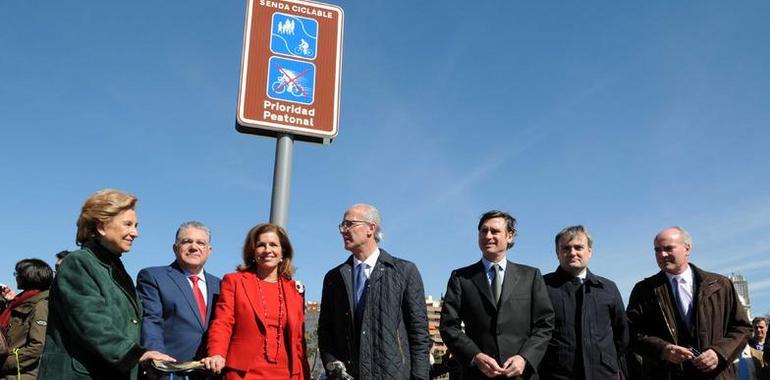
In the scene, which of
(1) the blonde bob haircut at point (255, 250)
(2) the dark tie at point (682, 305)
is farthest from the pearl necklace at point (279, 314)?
(2) the dark tie at point (682, 305)

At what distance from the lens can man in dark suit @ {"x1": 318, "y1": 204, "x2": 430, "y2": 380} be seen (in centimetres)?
409

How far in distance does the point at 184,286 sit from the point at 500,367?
2293 mm

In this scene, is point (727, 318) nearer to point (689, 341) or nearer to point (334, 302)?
point (689, 341)

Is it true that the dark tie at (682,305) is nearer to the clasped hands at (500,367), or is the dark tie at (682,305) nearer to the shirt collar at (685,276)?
the shirt collar at (685,276)

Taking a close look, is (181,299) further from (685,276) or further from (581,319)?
(685,276)

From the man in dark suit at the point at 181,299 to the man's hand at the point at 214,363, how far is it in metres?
0.45

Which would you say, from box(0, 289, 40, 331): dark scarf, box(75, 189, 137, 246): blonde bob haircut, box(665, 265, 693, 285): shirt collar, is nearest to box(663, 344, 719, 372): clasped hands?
box(665, 265, 693, 285): shirt collar

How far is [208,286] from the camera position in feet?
15.4

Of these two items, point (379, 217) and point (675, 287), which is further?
point (675, 287)

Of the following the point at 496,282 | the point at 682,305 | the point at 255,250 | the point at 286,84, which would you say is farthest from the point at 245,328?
the point at 682,305

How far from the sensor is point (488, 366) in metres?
4.29

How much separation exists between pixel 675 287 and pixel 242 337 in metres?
3.39

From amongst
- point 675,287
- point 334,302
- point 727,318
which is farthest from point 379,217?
point 727,318

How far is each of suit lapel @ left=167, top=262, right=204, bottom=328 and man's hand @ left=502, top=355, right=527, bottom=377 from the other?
213 cm
